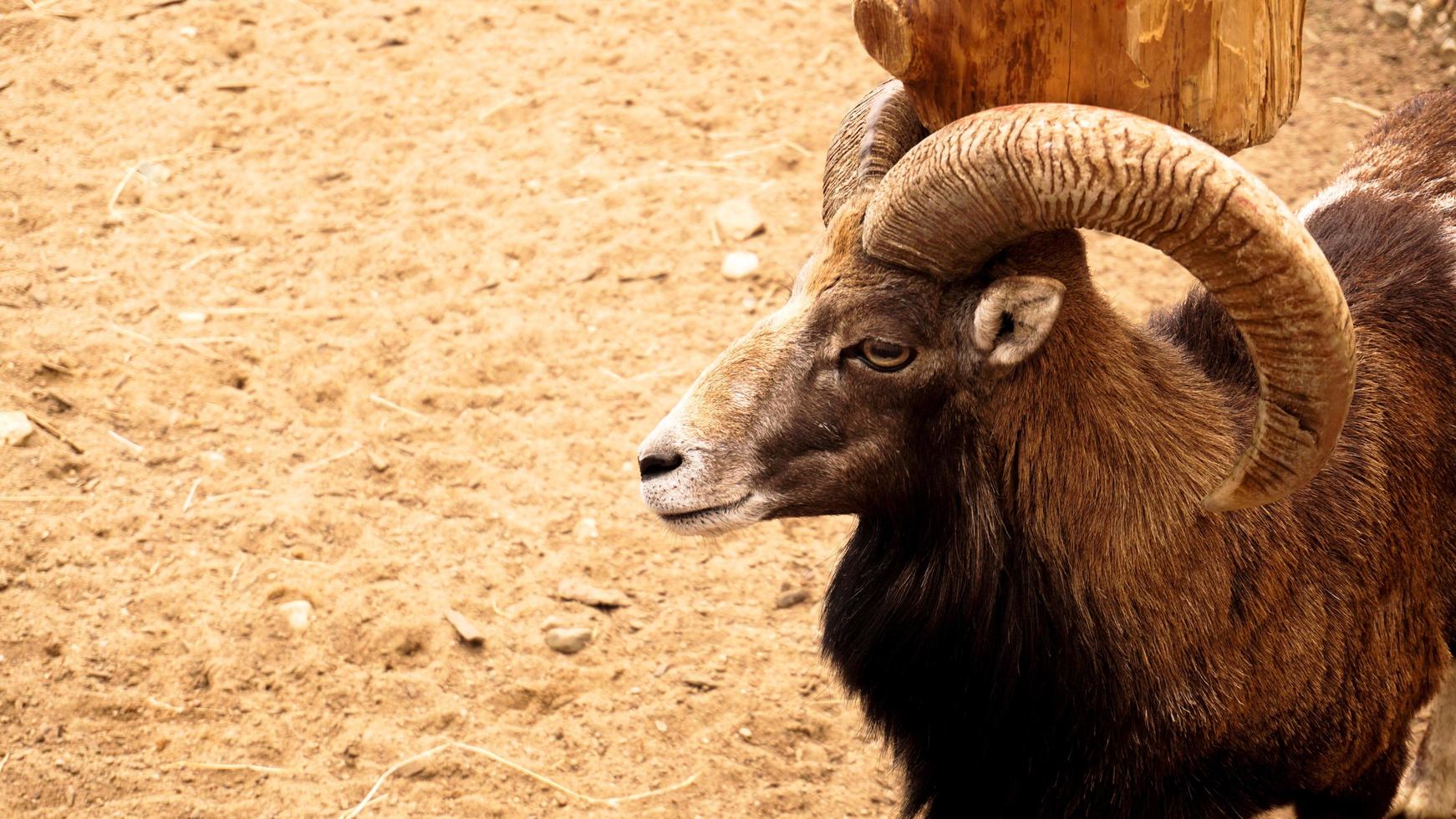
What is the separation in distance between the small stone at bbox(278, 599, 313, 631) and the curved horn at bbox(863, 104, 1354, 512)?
9.81ft

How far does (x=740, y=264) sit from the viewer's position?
23.1 feet

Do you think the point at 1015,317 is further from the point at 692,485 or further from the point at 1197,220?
the point at 692,485

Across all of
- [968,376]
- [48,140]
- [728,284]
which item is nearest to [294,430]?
[728,284]

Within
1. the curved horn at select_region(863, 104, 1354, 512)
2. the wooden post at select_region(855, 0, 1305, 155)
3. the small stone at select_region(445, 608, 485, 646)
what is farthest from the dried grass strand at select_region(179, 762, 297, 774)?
the wooden post at select_region(855, 0, 1305, 155)

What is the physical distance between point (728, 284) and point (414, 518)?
221cm

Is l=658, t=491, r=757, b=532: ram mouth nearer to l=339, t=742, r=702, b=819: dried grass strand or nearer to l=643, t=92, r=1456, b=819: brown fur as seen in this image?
l=643, t=92, r=1456, b=819: brown fur

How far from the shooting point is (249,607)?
197 inches

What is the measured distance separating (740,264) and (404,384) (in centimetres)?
189

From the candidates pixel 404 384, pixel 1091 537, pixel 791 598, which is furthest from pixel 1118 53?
pixel 404 384

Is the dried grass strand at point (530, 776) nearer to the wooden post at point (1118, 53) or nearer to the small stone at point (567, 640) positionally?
the small stone at point (567, 640)

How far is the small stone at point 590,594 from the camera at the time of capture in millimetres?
5297

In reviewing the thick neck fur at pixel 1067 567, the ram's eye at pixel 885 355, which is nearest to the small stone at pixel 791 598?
the thick neck fur at pixel 1067 567

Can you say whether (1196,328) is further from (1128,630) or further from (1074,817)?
(1074,817)

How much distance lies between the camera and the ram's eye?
3418mm
